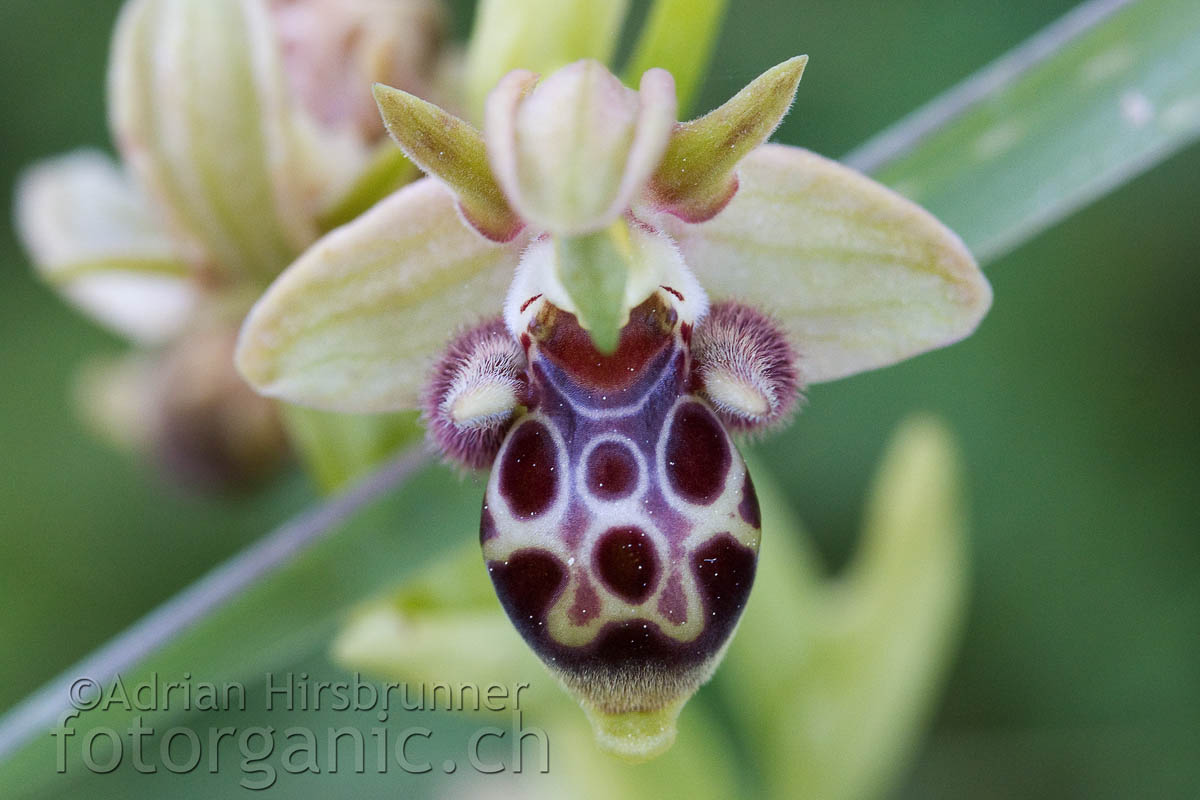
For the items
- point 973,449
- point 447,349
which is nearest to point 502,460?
point 447,349

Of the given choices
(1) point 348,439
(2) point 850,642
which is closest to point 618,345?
(1) point 348,439

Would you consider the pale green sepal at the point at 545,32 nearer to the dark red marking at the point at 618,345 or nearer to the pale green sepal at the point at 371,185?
the pale green sepal at the point at 371,185

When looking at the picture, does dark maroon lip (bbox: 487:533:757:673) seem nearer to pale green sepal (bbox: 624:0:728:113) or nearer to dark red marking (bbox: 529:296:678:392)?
dark red marking (bbox: 529:296:678:392)

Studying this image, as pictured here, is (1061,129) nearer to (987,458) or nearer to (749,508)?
(749,508)

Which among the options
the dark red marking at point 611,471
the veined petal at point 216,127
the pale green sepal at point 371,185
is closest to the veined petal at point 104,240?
the veined petal at point 216,127

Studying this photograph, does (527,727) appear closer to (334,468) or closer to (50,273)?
(334,468)

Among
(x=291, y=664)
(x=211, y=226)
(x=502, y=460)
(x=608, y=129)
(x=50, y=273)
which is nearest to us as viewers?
(x=608, y=129)
